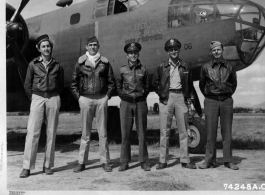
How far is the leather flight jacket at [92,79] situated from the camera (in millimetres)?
5477

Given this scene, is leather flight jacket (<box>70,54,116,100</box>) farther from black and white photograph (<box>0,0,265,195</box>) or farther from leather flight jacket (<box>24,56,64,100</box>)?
leather flight jacket (<box>24,56,64,100</box>)

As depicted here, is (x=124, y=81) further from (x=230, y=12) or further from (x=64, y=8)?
(x=64, y=8)

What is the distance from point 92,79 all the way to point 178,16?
2691 millimetres

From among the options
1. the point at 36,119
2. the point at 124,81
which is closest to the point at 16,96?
the point at 36,119

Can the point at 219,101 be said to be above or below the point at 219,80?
below

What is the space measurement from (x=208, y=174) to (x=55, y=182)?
2.58 metres

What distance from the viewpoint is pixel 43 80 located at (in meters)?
5.36

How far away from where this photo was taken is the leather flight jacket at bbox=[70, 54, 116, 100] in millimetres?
5477

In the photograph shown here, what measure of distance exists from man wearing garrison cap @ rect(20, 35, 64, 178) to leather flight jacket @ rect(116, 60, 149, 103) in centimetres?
122

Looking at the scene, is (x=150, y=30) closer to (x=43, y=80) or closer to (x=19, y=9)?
(x=43, y=80)

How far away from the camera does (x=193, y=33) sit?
659 centimetres

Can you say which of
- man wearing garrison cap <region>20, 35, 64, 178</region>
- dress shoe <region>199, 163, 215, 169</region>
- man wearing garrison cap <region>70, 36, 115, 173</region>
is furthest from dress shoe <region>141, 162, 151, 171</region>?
man wearing garrison cap <region>20, 35, 64, 178</region>
